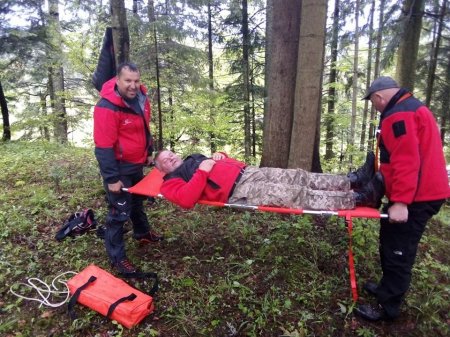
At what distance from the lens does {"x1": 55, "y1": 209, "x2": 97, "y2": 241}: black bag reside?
15.3 feet

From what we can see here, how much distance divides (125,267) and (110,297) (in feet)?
1.97

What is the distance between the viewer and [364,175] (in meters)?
3.84

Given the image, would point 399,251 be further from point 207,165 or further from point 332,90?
point 332,90

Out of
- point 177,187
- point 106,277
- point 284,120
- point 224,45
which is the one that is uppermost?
point 224,45

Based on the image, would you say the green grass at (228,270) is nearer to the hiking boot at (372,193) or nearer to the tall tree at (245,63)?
the hiking boot at (372,193)

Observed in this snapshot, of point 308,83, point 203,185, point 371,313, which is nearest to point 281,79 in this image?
point 308,83

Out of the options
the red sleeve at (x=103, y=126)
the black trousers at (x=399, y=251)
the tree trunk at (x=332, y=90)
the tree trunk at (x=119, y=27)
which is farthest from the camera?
the tree trunk at (x=332, y=90)

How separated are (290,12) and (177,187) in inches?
115

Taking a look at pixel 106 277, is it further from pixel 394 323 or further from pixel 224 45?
pixel 224 45

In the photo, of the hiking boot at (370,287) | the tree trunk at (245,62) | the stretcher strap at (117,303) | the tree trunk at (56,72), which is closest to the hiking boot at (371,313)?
the hiking boot at (370,287)

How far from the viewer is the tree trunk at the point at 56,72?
40.7ft

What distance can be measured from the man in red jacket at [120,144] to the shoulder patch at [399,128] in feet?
8.73

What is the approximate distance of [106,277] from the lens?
11.6 ft

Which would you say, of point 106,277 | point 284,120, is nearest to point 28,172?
point 106,277
